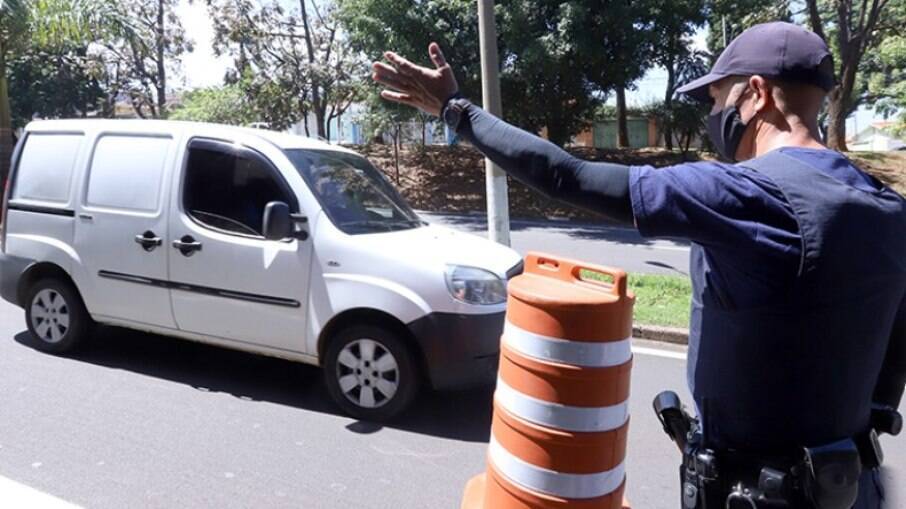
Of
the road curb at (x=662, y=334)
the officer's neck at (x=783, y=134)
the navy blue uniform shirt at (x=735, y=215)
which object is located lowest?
the road curb at (x=662, y=334)

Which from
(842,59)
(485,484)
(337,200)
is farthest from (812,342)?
(842,59)

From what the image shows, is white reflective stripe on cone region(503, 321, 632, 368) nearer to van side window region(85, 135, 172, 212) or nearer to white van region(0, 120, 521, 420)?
white van region(0, 120, 521, 420)

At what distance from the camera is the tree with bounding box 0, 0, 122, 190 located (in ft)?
49.7

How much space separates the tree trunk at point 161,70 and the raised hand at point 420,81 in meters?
30.5

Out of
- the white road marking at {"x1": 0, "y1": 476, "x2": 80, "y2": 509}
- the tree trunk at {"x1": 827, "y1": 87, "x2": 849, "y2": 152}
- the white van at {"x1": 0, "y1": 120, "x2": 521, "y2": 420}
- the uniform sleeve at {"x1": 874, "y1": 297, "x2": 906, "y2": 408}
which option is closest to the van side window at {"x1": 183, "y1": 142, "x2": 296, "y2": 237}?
the white van at {"x1": 0, "y1": 120, "x2": 521, "y2": 420}

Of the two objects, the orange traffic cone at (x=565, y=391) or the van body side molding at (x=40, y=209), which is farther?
the van body side molding at (x=40, y=209)

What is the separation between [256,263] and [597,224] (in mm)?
13256

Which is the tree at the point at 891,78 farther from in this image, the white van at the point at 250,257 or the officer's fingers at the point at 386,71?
the officer's fingers at the point at 386,71

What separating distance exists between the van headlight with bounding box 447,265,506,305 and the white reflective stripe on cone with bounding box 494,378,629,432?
2.23 m

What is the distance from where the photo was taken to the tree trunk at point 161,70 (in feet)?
96.6

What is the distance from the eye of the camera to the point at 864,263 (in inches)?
60.2

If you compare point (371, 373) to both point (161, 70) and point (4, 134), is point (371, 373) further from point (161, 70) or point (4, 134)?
point (161, 70)

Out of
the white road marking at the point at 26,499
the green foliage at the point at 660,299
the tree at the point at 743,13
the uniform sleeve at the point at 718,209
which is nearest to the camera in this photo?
the uniform sleeve at the point at 718,209

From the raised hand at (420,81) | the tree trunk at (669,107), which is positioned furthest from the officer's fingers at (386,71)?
the tree trunk at (669,107)
